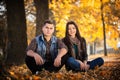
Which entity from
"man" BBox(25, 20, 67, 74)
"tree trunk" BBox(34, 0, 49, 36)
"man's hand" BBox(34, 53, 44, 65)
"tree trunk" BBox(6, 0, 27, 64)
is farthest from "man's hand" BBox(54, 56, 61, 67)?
"tree trunk" BBox(34, 0, 49, 36)

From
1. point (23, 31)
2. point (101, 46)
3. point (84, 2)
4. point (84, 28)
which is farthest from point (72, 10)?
point (101, 46)

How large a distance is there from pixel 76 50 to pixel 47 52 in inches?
38.7

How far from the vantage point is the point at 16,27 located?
9.09m

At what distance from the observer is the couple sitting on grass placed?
5.59m

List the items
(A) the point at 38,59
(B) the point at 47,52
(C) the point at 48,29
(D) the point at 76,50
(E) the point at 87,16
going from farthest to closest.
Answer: (E) the point at 87,16, (D) the point at 76,50, (B) the point at 47,52, (C) the point at 48,29, (A) the point at 38,59

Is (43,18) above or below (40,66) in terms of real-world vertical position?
above

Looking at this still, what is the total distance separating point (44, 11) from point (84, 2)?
A: 5030mm

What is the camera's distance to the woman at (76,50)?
623cm

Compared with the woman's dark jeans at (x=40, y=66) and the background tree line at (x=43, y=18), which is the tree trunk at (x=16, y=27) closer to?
the background tree line at (x=43, y=18)

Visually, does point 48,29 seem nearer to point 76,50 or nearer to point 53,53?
point 53,53

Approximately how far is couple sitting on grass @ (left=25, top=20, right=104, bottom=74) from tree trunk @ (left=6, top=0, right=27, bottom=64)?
2.66m

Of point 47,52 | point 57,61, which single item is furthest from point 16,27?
point 57,61

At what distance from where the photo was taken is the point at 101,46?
3139 centimetres

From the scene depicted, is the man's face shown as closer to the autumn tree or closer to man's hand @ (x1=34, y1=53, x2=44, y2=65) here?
man's hand @ (x1=34, y1=53, x2=44, y2=65)
